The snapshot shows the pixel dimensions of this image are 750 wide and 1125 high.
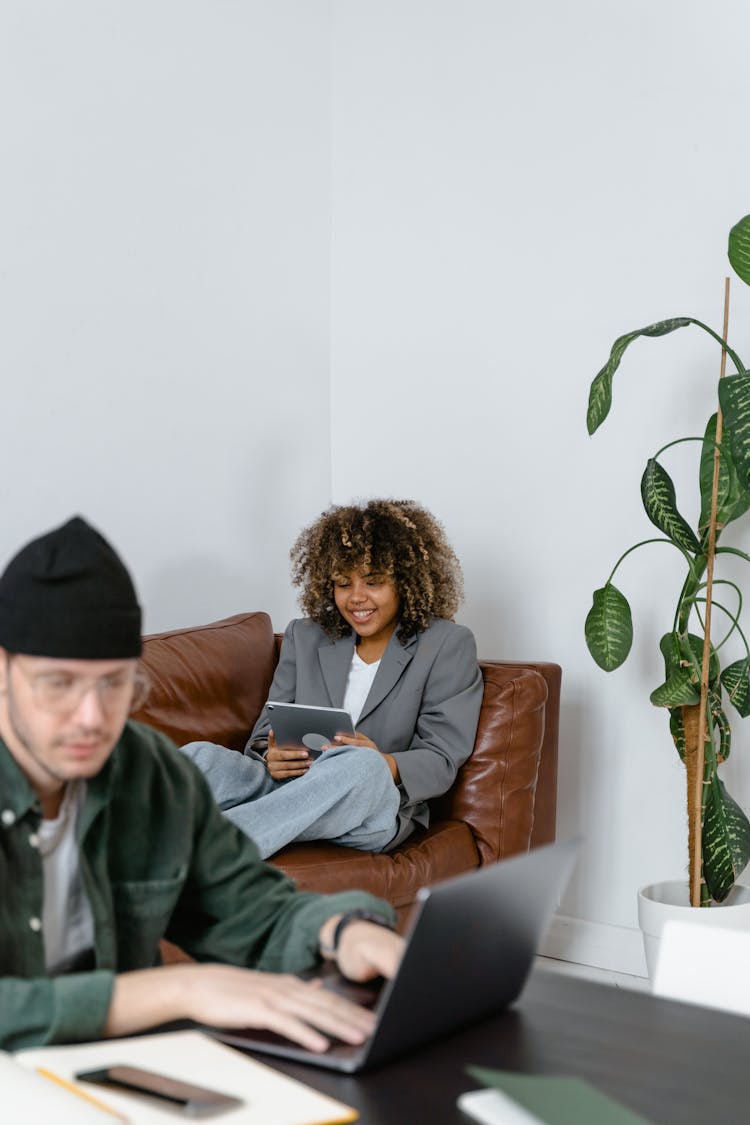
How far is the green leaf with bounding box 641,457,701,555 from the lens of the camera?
119 inches

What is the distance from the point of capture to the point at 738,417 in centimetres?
275

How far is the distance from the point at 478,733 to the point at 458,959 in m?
2.11

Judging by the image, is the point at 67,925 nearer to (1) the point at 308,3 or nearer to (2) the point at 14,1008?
(2) the point at 14,1008

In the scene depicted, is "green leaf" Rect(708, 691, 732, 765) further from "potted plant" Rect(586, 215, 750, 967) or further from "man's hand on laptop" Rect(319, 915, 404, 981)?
"man's hand on laptop" Rect(319, 915, 404, 981)

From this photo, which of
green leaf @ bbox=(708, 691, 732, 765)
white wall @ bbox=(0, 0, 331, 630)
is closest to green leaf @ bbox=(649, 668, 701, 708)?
green leaf @ bbox=(708, 691, 732, 765)

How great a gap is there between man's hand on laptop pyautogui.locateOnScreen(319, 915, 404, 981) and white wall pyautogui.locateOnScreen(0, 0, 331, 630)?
2.11 meters

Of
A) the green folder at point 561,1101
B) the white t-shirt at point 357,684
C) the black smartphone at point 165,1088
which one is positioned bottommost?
the white t-shirt at point 357,684

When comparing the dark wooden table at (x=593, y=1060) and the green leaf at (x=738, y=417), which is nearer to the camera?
the dark wooden table at (x=593, y=1060)

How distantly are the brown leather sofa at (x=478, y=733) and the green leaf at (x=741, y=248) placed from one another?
108cm

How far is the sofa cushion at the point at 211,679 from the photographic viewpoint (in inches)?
119

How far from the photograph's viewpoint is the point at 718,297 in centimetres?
342

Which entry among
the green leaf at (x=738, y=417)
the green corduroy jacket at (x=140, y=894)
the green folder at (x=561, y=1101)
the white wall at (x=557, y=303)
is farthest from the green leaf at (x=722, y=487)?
the green folder at (x=561, y=1101)

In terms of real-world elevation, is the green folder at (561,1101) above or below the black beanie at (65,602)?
below

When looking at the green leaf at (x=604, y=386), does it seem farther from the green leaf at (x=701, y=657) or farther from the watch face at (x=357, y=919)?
the watch face at (x=357, y=919)
